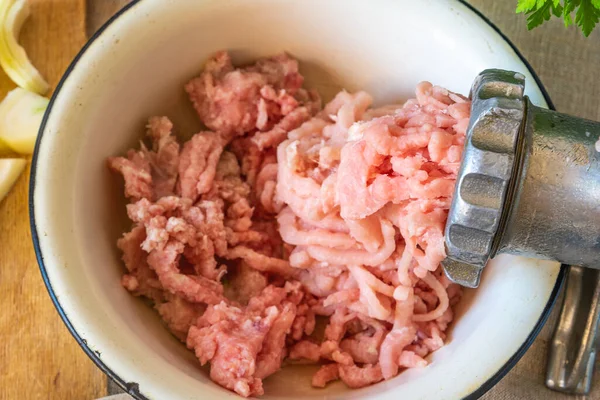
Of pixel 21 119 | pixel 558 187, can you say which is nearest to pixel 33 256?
pixel 21 119

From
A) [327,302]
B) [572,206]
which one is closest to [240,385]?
[327,302]

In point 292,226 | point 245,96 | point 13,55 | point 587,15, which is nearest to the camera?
point 587,15

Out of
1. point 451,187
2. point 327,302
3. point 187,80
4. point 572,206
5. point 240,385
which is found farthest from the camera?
point 187,80

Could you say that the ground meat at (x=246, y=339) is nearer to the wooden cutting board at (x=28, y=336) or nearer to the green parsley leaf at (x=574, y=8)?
the wooden cutting board at (x=28, y=336)

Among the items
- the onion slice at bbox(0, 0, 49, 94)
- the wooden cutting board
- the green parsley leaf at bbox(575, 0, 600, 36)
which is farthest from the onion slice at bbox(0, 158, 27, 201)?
the green parsley leaf at bbox(575, 0, 600, 36)

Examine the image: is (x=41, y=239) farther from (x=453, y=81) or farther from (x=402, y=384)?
(x=453, y=81)

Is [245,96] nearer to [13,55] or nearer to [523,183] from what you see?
[13,55]
